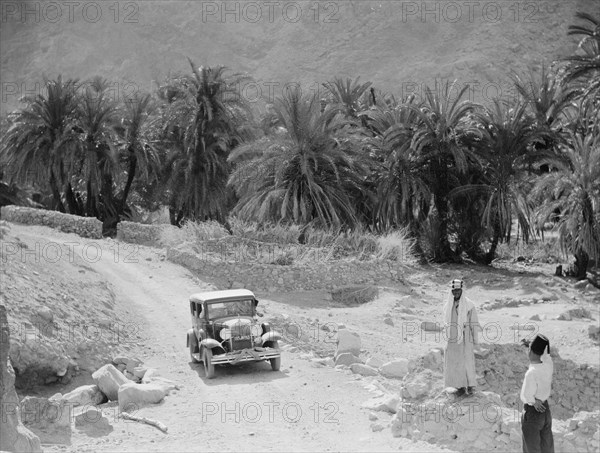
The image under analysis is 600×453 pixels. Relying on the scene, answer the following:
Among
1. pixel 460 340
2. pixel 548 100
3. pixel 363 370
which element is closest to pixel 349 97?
pixel 548 100

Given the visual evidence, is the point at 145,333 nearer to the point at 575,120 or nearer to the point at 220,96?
the point at 220,96

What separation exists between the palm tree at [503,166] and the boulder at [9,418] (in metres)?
22.0

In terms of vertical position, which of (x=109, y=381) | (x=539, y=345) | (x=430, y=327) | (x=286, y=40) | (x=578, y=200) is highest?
(x=286, y=40)

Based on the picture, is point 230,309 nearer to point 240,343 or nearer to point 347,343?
point 240,343

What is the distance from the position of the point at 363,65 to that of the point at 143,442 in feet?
219

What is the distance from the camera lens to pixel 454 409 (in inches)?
423

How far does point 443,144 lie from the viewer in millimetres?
30547

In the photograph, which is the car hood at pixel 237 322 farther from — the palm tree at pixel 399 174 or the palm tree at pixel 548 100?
the palm tree at pixel 548 100

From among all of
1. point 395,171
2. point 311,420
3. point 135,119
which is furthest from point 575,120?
point 311,420

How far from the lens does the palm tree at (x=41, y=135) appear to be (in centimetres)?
3484

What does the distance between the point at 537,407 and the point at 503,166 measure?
21933mm

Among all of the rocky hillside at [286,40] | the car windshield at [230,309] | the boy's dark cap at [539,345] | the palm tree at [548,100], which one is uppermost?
the rocky hillside at [286,40]
